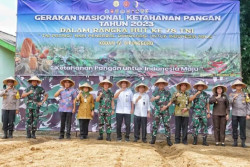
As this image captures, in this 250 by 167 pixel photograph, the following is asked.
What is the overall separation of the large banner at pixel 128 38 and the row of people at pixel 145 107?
786 mm

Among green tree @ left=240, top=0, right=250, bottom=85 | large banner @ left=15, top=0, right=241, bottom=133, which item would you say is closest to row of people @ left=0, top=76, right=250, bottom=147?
large banner @ left=15, top=0, right=241, bottom=133

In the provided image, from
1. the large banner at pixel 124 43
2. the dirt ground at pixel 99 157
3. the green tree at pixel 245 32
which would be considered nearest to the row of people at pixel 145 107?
the large banner at pixel 124 43

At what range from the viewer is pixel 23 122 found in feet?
25.8

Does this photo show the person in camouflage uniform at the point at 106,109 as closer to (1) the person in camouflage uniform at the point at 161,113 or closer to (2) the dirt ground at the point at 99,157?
(1) the person in camouflage uniform at the point at 161,113

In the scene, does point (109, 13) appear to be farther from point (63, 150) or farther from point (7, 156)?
point (7, 156)

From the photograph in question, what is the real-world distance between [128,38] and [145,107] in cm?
203

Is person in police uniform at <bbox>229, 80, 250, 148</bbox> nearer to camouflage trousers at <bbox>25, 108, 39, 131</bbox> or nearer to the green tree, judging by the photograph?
the green tree

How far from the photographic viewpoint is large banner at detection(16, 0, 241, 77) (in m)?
7.73

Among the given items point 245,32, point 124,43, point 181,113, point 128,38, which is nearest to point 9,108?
point 124,43

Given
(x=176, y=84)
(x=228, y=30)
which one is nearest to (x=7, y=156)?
(x=176, y=84)

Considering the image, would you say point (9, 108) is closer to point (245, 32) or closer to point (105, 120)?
point (105, 120)

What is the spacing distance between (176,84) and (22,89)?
4.02m

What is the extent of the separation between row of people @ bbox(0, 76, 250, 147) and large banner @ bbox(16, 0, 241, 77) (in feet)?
2.58

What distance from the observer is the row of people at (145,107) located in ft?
22.1
